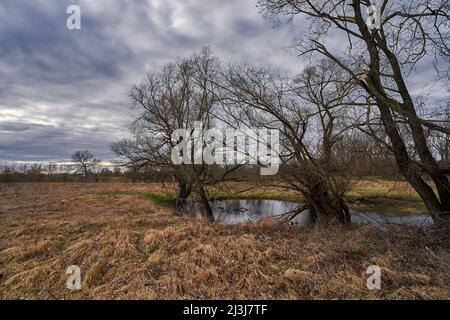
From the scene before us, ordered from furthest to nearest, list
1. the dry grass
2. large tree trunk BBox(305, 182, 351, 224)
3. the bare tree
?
the bare tree
large tree trunk BBox(305, 182, 351, 224)
the dry grass

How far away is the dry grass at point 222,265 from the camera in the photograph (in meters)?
4.21

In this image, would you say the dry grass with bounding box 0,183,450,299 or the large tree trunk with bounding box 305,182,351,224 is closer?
the dry grass with bounding box 0,183,450,299

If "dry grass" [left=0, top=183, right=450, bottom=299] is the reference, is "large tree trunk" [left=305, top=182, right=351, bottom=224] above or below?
above

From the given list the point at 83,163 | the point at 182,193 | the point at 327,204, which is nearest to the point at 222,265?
the point at 327,204

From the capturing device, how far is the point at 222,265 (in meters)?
5.21

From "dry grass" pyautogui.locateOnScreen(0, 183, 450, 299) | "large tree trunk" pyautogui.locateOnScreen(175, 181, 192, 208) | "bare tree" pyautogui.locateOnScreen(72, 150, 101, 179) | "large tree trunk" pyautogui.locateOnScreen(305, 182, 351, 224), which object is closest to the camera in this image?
"dry grass" pyautogui.locateOnScreen(0, 183, 450, 299)

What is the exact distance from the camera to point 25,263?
5.69 m

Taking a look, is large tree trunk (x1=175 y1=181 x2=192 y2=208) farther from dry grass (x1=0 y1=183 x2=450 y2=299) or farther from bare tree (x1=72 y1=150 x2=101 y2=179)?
bare tree (x1=72 y1=150 x2=101 y2=179)

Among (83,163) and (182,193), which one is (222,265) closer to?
(182,193)

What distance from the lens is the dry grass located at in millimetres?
4207

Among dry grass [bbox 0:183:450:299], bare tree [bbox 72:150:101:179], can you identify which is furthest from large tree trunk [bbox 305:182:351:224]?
bare tree [bbox 72:150:101:179]

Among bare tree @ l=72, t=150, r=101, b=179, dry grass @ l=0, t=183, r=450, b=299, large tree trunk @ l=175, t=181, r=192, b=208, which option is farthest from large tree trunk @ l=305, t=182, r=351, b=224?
bare tree @ l=72, t=150, r=101, b=179

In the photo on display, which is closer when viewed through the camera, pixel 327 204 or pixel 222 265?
pixel 222 265

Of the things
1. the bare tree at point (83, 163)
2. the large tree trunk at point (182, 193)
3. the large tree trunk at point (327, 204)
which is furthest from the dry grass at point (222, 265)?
the bare tree at point (83, 163)
